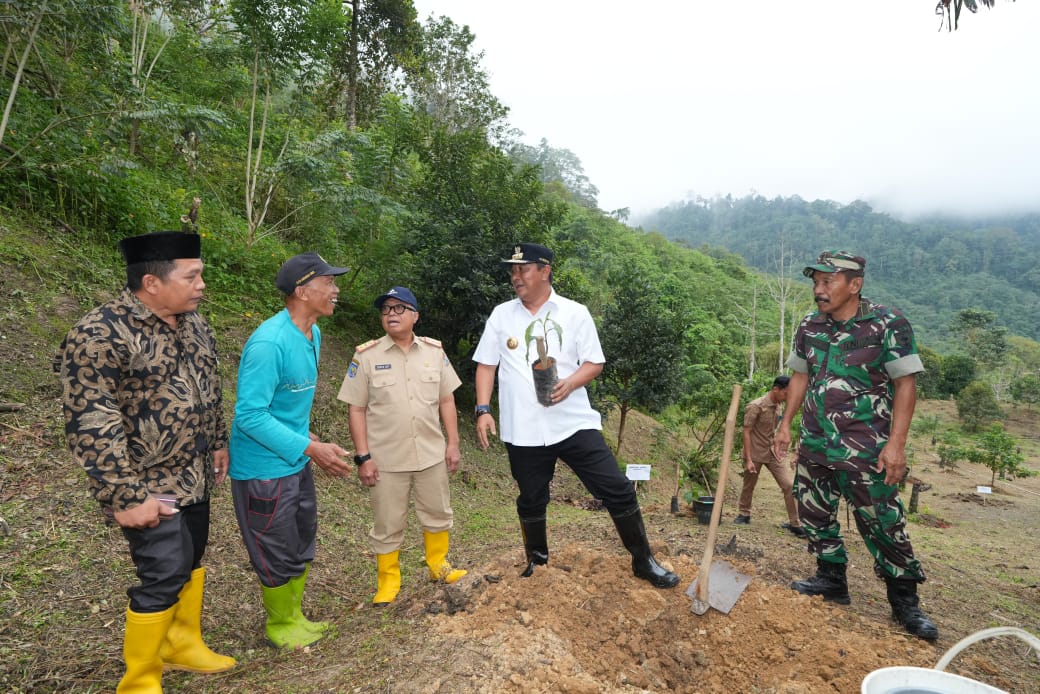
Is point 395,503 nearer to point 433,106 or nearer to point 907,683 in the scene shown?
point 907,683

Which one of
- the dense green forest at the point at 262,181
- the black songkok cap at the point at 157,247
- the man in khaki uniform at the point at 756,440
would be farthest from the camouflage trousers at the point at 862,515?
the dense green forest at the point at 262,181

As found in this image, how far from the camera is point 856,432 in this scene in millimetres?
3211

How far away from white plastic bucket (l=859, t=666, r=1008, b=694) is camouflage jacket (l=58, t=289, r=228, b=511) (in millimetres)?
2746

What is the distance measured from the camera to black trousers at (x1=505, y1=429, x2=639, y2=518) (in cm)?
325

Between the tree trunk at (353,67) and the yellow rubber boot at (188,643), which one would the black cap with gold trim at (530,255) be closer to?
the yellow rubber boot at (188,643)

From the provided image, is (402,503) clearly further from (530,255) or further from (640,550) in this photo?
(530,255)

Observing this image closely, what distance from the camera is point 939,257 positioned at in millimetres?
118375

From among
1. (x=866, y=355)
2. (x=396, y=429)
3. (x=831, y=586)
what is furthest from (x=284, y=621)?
(x=866, y=355)

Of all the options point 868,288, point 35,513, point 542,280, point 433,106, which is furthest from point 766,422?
point 868,288

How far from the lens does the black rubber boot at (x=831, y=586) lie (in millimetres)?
3424

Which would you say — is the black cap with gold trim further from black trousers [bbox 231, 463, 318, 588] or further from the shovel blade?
the shovel blade

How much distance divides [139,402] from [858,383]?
377 centimetres

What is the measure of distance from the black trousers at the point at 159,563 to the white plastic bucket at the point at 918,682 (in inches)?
105

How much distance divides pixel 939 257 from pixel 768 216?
60070 millimetres
